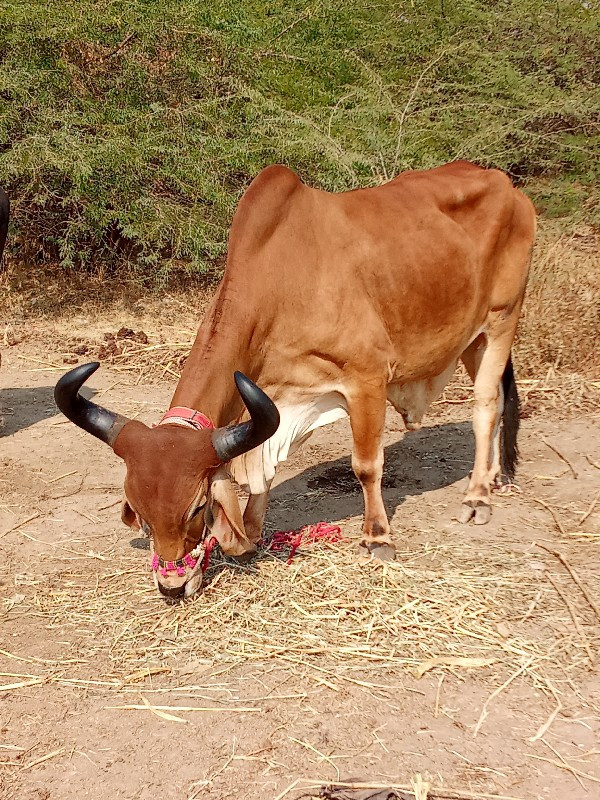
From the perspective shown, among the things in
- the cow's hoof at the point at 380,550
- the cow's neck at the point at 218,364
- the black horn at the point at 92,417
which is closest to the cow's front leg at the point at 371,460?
the cow's hoof at the point at 380,550

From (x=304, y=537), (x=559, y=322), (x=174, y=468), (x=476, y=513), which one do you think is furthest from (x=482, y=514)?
(x=559, y=322)

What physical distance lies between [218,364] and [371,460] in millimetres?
1054

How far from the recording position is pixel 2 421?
659 cm

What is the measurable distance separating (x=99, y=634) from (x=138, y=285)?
20.7 ft

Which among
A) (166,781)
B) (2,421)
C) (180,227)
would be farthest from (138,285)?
(166,781)

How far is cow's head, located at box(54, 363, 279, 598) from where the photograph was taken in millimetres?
3447

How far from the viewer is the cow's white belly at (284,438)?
14.0 feet

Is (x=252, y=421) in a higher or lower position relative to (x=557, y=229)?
higher

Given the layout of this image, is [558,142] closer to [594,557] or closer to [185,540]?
[594,557]

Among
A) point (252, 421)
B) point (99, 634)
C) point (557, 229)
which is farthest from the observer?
point (557, 229)

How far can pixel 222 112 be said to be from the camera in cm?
968

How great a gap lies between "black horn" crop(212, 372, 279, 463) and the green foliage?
18.0 ft

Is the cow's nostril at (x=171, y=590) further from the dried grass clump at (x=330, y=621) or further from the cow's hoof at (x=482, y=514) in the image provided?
the cow's hoof at (x=482, y=514)

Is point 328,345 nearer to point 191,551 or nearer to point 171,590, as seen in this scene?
point 191,551
